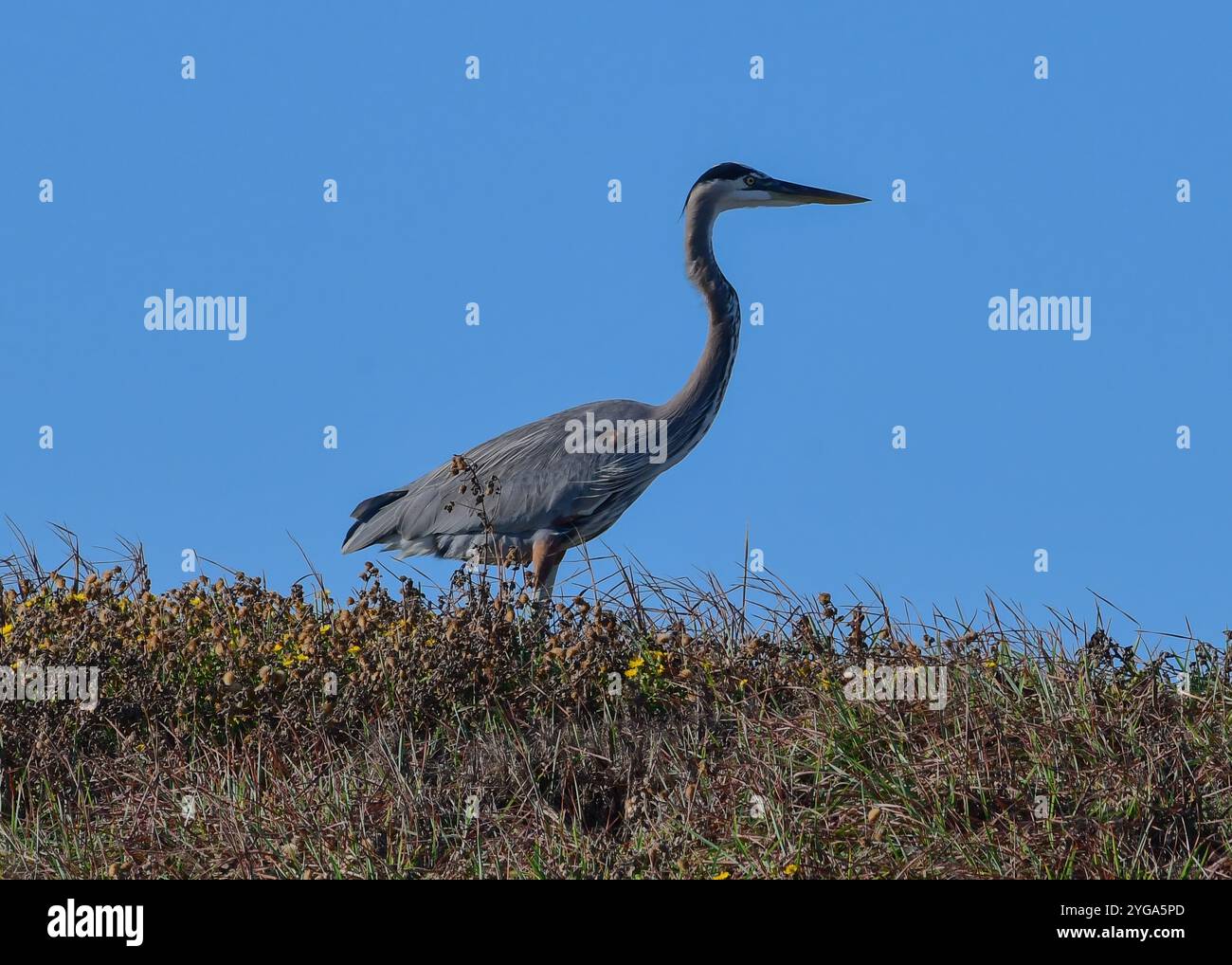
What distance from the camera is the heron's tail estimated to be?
11.8 m

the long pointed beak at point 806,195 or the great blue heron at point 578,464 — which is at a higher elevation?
the long pointed beak at point 806,195

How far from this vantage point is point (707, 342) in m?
12.6

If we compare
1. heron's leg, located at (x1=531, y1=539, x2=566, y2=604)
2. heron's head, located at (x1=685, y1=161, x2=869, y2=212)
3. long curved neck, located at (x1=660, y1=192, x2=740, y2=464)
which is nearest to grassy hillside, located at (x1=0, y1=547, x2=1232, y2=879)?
heron's leg, located at (x1=531, y1=539, x2=566, y2=604)

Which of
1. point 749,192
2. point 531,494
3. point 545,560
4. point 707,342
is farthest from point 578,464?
point 749,192

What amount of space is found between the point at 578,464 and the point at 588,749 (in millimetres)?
4484

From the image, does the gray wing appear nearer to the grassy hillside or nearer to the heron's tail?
the heron's tail

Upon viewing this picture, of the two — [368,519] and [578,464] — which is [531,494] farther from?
[368,519]

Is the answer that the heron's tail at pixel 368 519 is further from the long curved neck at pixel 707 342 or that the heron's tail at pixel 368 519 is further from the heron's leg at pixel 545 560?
the long curved neck at pixel 707 342

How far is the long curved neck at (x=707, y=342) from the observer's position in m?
12.3

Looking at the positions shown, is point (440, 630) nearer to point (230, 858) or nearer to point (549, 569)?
point (230, 858)

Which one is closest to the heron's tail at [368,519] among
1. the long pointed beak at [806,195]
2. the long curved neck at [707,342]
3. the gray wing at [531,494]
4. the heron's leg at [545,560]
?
the gray wing at [531,494]

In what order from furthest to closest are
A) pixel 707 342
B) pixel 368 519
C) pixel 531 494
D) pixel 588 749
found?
pixel 707 342
pixel 368 519
pixel 531 494
pixel 588 749

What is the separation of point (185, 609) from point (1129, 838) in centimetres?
575
